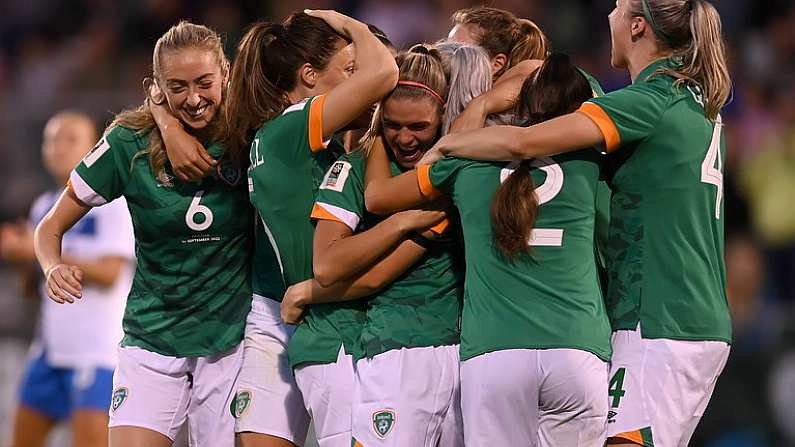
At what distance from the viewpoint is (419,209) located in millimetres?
4250

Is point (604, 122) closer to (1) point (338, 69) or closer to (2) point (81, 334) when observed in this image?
(1) point (338, 69)

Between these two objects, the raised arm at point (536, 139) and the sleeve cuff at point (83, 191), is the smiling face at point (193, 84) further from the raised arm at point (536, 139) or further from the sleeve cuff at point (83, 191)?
the raised arm at point (536, 139)

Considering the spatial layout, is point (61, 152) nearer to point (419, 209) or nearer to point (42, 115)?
point (42, 115)

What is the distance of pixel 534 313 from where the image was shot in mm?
3902

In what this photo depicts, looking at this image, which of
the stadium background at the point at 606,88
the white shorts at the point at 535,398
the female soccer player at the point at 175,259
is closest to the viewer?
the white shorts at the point at 535,398

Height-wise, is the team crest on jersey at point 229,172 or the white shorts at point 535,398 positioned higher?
the team crest on jersey at point 229,172

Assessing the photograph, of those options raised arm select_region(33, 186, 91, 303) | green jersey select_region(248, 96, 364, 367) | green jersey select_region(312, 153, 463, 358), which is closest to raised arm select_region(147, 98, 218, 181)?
green jersey select_region(248, 96, 364, 367)

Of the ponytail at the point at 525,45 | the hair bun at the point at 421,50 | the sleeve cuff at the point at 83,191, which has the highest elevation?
the ponytail at the point at 525,45

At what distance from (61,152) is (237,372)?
140 inches

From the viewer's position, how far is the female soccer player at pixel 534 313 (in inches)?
153

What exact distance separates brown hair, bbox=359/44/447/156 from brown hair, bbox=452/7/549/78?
431 millimetres

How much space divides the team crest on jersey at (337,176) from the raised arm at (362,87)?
12 centimetres

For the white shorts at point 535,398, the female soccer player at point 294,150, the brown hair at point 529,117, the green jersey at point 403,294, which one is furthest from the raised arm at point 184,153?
the white shorts at point 535,398

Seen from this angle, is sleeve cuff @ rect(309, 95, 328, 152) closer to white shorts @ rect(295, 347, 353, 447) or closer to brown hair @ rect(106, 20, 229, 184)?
brown hair @ rect(106, 20, 229, 184)
